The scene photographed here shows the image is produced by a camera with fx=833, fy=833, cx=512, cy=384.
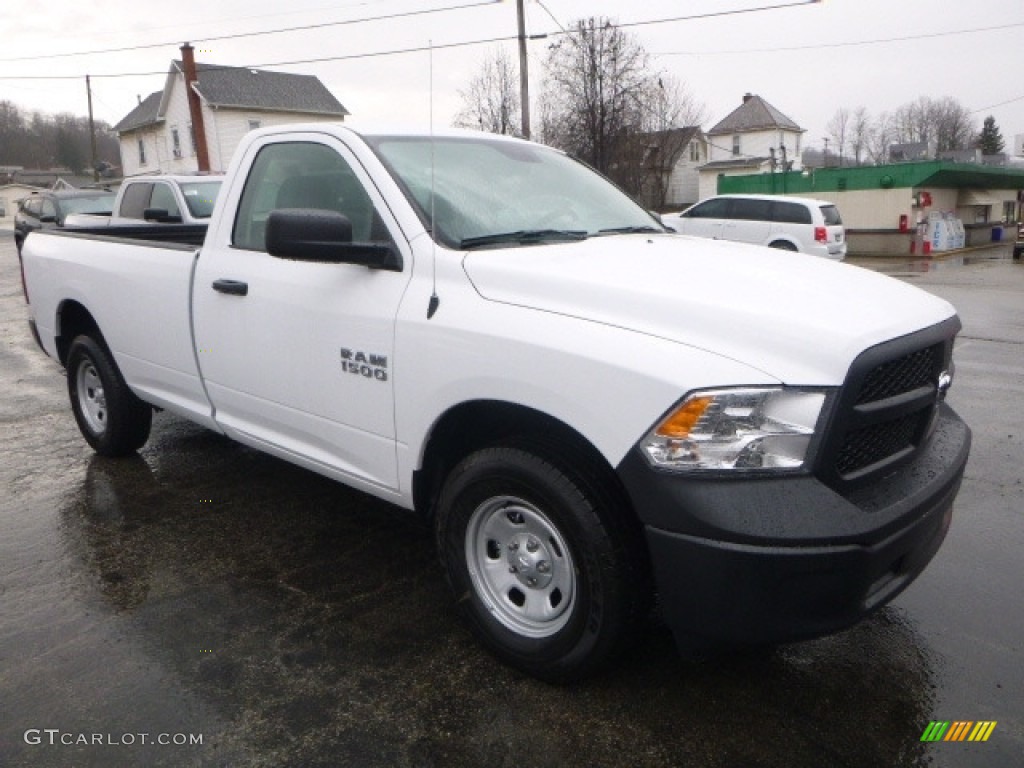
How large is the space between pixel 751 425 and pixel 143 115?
57.2 m

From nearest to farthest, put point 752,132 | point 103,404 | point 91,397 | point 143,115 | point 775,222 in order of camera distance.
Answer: point 103,404 < point 91,397 < point 775,222 < point 143,115 < point 752,132

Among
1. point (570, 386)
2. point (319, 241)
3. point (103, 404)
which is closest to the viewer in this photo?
point (570, 386)

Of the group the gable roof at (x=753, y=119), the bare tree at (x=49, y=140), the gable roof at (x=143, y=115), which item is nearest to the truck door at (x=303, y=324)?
the gable roof at (x=143, y=115)

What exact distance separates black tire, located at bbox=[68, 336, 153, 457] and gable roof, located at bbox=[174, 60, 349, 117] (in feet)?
133

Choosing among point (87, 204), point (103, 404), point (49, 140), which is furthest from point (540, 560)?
point (49, 140)

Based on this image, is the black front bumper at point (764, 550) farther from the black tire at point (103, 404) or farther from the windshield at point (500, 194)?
the black tire at point (103, 404)

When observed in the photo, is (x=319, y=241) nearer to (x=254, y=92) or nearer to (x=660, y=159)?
(x=660, y=159)

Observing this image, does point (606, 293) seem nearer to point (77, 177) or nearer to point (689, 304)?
point (689, 304)

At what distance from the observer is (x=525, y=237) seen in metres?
3.32

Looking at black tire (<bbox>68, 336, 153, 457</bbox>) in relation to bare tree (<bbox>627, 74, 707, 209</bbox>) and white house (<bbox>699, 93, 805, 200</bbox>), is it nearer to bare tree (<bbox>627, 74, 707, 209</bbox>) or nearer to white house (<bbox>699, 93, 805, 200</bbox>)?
bare tree (<bbox>627, 74, 707, 209</bbox>)

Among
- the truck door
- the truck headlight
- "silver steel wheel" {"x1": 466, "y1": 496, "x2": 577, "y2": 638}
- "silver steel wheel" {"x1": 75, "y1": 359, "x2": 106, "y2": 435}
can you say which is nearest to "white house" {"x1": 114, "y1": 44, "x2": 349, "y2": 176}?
"silver steel wheel" {"x1": 75, "y1": 359, "x2": 106, "y2": 435}

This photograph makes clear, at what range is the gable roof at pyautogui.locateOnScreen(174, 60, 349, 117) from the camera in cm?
4322

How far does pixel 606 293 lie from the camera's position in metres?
2.68

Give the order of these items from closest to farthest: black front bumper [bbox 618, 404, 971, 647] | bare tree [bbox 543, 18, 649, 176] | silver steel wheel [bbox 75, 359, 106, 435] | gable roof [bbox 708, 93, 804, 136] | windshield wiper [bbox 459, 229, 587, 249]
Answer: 1. black front bumper [bbox 618, 404, 971, 647]
2. windshield wiper [bbox 459, 229, 587, 249]
3. silver steel wheel [bbox 75, 359, 106, 435]
4. bare tree [bbox 543, 18, 649, 176]
5. gable roof [bbox 708, 93, 804, 136]
